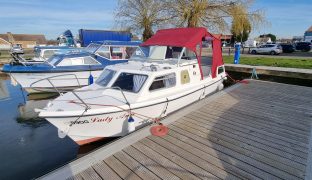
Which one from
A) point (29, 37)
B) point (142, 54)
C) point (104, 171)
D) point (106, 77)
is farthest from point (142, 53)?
point (29, 37)

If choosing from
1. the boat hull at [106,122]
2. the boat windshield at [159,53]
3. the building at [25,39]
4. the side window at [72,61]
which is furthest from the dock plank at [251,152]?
the building at [25,39]

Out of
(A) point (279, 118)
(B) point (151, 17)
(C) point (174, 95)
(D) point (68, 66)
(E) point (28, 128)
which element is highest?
(B) point (151, 17)

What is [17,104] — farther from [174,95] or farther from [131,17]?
[131,17]

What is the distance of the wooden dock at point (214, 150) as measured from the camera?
356 cm

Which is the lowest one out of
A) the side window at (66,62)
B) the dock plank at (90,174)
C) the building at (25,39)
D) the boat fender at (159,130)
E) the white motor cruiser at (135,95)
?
the dock plank at (90,174)

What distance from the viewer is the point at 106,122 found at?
5.32 metres

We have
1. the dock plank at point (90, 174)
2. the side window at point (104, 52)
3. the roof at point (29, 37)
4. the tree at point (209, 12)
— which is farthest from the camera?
the roof at point (29, 37)

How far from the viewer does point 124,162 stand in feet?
12.7

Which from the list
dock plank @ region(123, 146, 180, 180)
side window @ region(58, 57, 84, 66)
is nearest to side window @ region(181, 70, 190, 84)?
dock plank @ region(123, 146, 180, 180)

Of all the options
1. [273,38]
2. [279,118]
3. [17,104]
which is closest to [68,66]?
[17,104]

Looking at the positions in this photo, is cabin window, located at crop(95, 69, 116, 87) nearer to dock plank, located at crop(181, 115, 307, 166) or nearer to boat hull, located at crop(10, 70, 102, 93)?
dock plank, located at crop(181, 115, 307, 166)

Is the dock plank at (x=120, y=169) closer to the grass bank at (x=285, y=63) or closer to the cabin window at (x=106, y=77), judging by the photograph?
the cabin window at (x=106, y=77)

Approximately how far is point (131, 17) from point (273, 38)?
62.0m

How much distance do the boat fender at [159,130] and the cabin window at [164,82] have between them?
138 centimetres
